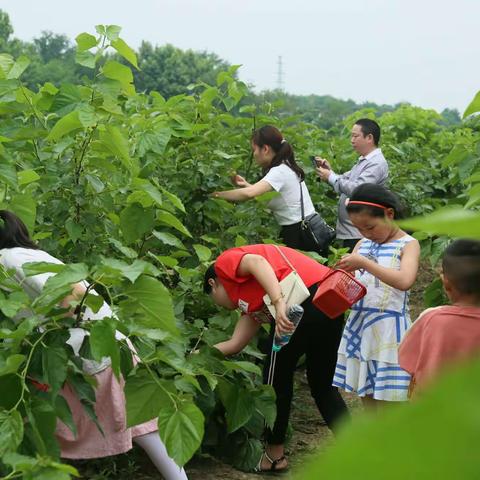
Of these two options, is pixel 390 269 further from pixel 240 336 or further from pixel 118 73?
pixel 118 73

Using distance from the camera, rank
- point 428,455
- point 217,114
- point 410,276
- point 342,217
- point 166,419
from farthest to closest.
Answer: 1. point 342,217
2. point 217,114
3. point 410,276
4. point 166,419
5. point 428,455

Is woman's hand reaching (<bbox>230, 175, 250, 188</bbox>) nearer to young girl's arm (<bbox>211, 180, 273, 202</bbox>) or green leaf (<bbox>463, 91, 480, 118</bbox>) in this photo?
young girl's arm (<bbox>211, 180, 273, 202</bbox>)

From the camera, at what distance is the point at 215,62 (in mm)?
73188

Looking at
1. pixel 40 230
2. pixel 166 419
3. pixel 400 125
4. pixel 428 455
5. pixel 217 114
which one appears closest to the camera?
pixel 428 455

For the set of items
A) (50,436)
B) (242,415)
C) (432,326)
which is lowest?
(242,415)

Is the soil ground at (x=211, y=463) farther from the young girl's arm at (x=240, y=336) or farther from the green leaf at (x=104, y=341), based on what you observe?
the green leaf at (x=104, y=341)

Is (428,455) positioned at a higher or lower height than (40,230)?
higher

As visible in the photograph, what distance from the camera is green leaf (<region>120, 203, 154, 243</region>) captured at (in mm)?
3320

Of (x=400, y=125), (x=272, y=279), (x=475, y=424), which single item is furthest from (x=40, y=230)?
(x=400, y=125)

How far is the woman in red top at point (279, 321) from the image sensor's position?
3582 millimetres

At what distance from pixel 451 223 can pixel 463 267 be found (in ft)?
7.81

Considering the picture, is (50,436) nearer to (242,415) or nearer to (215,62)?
(242,415)

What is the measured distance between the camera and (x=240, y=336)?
376cm

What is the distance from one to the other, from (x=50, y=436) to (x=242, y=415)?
140 centimetres
